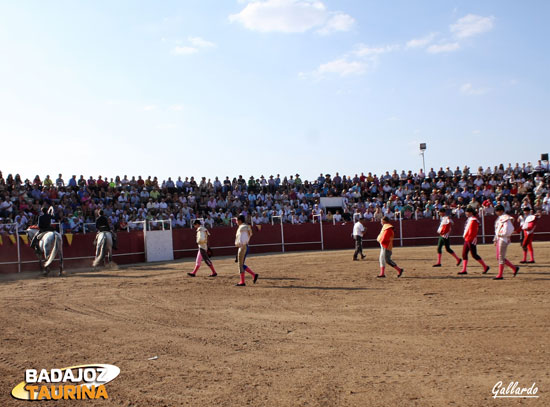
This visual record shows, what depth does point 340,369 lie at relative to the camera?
5793 mm

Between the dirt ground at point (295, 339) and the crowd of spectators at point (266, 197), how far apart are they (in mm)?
11456

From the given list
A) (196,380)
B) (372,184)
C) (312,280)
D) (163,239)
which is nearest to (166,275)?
(312,280)

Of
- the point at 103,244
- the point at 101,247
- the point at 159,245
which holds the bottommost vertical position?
the point at 159,245

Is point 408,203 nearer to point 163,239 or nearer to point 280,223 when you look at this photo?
point 280,223

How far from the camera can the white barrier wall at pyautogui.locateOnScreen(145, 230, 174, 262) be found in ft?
78.6

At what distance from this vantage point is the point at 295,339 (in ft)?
23.8

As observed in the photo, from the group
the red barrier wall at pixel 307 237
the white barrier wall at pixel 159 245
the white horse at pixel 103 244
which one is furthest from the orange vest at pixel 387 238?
the white barrier wall at pixel 159 245

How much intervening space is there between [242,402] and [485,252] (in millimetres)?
17985

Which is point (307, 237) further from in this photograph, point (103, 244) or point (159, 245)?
point (103, 244)

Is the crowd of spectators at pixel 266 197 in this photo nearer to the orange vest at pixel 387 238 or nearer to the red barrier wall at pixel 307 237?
the red barrier wall at pixel 307 237

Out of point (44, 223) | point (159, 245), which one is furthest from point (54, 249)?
point (159, 245)

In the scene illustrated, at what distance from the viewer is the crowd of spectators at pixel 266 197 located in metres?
23.9

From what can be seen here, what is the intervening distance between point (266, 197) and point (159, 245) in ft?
26.6

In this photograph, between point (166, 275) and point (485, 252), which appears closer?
point (166, 275)
